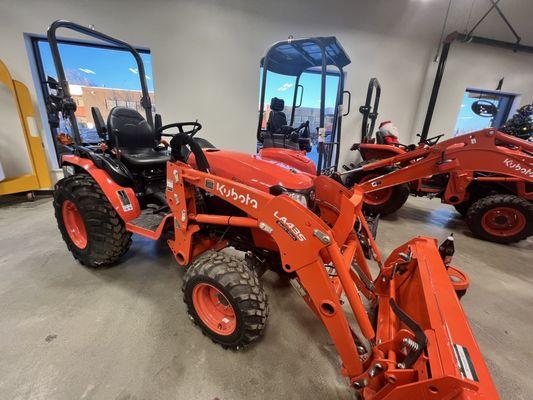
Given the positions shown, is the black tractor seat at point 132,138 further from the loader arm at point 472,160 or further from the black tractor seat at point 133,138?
the loader arm at point 472,160

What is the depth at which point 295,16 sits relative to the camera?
4820mm

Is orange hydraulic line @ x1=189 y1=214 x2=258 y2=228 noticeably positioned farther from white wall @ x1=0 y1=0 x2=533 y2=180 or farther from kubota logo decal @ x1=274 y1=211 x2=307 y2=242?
white wall @ x1=0 y1=0 x2=533 y2=180

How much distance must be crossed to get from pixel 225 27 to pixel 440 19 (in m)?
4.95

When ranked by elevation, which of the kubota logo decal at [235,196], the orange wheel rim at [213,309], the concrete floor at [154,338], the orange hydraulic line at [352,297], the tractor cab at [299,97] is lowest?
the concrete floor at [154,338]

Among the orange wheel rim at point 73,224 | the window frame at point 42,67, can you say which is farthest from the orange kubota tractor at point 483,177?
the window frame at point 42,67

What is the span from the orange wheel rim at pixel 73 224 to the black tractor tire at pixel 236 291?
156cm

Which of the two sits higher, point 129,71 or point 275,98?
point 129,71

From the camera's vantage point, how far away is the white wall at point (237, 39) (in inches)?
157

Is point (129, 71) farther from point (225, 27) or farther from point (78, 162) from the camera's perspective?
point (78, 162)

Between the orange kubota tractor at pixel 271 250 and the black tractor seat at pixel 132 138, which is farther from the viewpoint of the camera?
the black tractor seat at pixel 132 138

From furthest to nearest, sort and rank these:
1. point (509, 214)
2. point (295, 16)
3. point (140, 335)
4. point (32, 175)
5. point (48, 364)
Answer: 1. point (295, 16)
2. point (32, 175)
3. point (509, 214)
4. point (140, 335)
5. point (48, 364)

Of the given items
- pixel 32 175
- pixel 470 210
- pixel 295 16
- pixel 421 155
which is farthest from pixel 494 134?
pixel 32 175

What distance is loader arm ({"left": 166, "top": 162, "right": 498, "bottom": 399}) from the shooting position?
33.3 inches

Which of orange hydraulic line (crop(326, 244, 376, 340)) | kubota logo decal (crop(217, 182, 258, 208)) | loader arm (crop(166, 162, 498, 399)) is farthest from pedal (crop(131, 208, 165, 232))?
orange hydraulic line (crop(326, 244, 376, 340))
